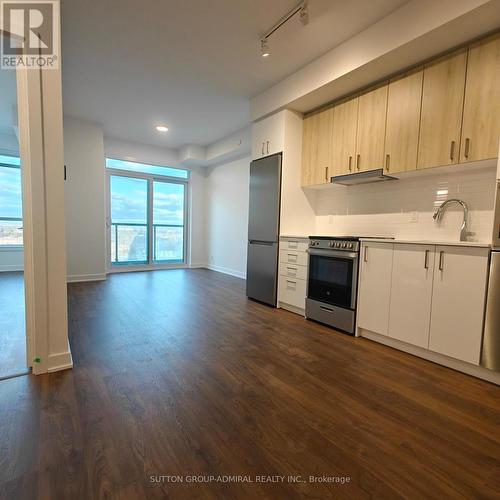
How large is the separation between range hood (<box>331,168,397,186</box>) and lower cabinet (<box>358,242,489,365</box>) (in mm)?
709

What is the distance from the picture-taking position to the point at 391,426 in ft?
4.97

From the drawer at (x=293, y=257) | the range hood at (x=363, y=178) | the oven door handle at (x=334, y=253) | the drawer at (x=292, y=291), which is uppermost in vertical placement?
the range hood at (x=363, y=178)

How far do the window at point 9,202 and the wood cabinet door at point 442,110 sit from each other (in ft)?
22.9

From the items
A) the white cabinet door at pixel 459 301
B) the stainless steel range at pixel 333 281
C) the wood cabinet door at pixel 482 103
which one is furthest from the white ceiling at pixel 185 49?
the white cabinet door at pixel 459 301

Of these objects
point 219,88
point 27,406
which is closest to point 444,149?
point 219,88

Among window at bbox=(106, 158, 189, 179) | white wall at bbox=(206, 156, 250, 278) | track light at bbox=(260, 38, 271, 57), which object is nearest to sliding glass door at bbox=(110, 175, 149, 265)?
window at bbox=(106, 158, 189, 179)

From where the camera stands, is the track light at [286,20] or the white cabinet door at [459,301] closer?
the white cabinet door at [459,301]

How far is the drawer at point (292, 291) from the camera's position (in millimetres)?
3393

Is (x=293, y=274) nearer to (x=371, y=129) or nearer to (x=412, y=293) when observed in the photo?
(x=412, y=293)

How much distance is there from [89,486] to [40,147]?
6.10 ft

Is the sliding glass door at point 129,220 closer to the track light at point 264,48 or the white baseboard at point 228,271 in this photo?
the white baseboard at point 228,271

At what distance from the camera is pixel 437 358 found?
89.8 inches

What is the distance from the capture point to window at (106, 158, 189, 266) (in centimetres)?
609

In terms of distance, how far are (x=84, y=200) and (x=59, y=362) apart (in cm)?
378
